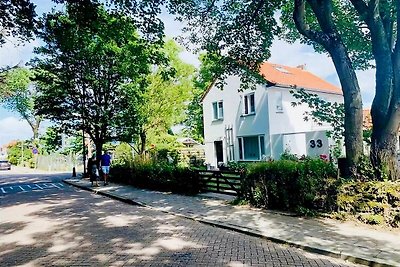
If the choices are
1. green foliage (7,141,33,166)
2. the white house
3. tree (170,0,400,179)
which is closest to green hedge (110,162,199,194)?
tree (170,0,400,179)

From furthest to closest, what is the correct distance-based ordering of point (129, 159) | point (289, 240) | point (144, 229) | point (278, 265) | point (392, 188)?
1. point (129, 159)
2. point (144, 229)
3. point (392, 188)
4. point (289, 240)
5. point (278, 265)

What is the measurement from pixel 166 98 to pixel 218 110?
452 centimetres

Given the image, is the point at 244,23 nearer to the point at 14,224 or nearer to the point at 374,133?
the point at 374,133

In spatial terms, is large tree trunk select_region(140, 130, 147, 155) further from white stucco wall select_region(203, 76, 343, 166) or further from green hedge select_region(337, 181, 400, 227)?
green hedge select_region(337, 181, 400, 227)

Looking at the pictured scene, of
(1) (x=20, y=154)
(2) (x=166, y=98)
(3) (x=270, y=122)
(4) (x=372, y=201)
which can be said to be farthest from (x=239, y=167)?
(1) (x=20, y=154)

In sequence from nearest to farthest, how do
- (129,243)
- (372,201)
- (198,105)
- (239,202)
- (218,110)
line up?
(129,243), (372,201), (239,202), (218,110), (198,105)

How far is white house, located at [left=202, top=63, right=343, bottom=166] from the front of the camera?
22.0m

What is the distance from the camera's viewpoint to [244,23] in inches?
462

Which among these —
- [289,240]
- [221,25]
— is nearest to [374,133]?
[289,240]

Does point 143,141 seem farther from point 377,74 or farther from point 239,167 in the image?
point 377,74

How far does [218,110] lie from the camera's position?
26406 millimetres

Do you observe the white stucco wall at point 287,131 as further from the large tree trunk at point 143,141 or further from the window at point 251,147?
the large tree trunk at point 143,141

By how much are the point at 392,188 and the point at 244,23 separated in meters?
7.34

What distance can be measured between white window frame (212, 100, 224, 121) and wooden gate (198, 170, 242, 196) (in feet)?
42.7
